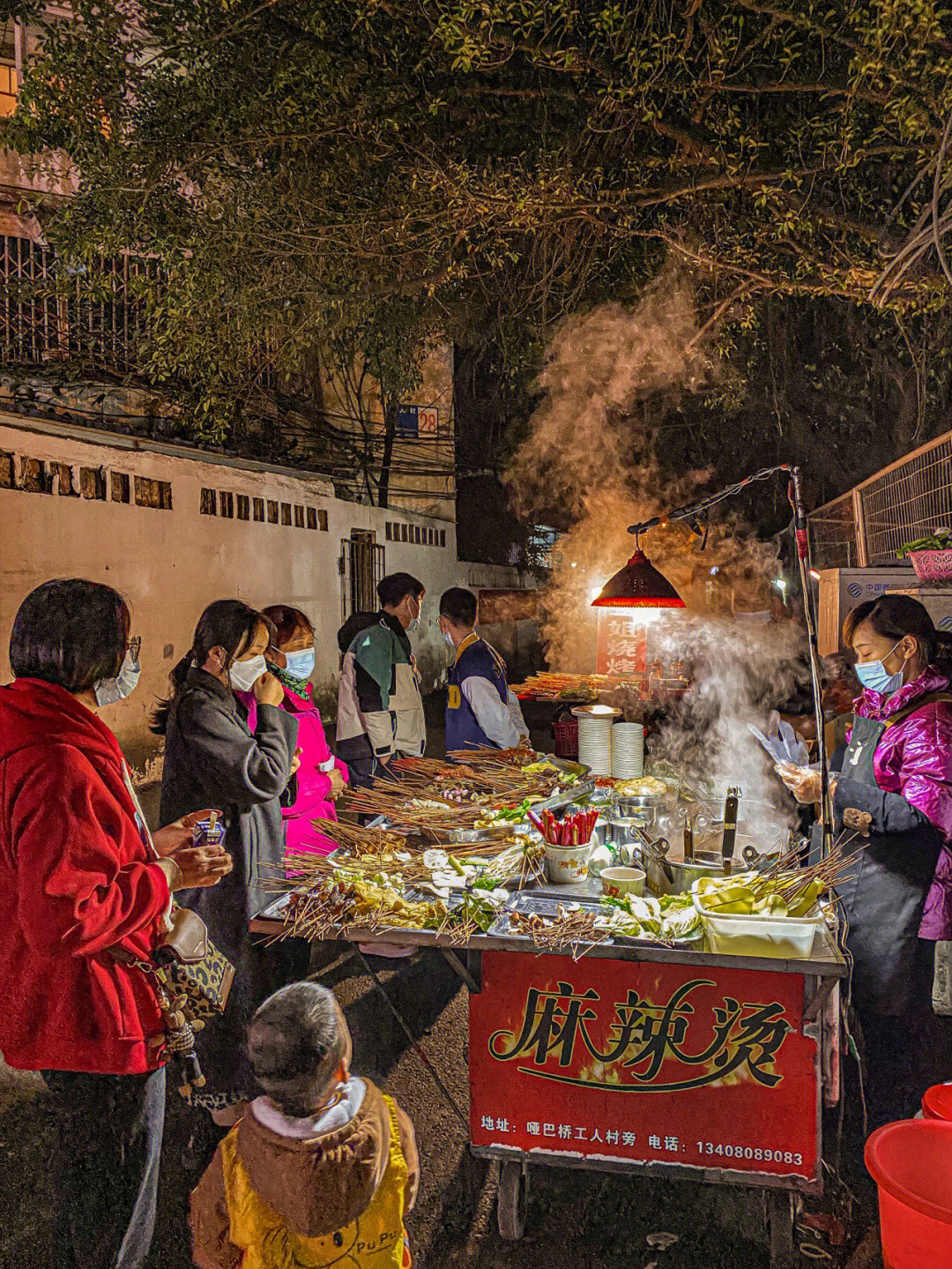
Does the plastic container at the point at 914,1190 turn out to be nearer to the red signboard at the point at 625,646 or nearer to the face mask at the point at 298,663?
the face mask at the point at 298,663

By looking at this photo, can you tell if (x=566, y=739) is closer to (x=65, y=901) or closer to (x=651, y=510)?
(x=65, y=901)

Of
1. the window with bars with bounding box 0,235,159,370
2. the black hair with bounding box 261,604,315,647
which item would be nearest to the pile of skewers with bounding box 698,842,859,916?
the black hair with bounding box 261,604,315,647

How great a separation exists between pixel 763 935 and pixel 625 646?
31.6ft

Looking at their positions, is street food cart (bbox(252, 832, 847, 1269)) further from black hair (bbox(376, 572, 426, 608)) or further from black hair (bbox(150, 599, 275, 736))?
black hair (bbox(376, 572, 426, 608))

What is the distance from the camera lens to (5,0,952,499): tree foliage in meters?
4.06

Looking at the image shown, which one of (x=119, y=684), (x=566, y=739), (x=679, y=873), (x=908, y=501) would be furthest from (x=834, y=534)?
Result: (x=119, y=684)

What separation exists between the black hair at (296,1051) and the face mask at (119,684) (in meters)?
1.17

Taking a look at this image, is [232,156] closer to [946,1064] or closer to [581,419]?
[946,1064]

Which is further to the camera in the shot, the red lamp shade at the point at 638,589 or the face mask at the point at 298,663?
the red lamp shade at the point at 638,589

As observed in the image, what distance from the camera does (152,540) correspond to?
32.7ft

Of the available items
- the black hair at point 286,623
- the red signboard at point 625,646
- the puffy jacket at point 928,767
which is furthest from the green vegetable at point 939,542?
the red signboard at point 625,646

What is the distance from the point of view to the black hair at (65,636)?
2.58 m

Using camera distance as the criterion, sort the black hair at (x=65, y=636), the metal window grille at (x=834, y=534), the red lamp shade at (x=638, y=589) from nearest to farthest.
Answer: the black hair at (x=65, y=636) → the red lamp shade at (x=638, y=589) → the metal window grille at (x=834, y=534)

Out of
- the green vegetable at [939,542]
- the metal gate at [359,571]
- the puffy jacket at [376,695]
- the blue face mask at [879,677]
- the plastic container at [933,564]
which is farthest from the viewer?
the metal gate at [359,571]
